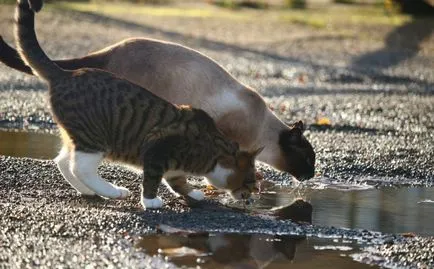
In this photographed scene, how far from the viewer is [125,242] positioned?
6.29 m

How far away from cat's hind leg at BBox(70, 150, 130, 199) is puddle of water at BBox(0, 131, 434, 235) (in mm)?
1047

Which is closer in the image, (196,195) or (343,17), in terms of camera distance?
(196,195)

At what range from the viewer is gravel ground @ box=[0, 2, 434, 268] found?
21.0ft

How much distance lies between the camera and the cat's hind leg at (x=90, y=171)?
7.38 metres

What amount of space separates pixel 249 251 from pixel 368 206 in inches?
70.4

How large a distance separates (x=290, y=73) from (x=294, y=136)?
8142mm

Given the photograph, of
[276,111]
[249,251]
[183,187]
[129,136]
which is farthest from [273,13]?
[249,251]

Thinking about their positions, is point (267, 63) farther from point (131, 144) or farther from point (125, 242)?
point (125, 242)

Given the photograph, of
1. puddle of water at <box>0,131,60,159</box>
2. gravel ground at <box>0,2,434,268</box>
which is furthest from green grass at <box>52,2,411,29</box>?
puddle of water at <box>0,131,60,159</box>

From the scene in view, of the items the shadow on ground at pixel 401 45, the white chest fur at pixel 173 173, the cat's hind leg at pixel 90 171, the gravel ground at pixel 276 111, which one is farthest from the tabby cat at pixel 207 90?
the shadow on ground at pixel 401 45

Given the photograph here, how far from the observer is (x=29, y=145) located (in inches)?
388

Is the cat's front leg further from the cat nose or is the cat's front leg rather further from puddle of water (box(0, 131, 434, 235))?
the cat nose

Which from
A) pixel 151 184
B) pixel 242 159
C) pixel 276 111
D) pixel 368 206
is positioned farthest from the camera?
pixel 276 111

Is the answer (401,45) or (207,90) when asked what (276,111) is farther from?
(401,45)
